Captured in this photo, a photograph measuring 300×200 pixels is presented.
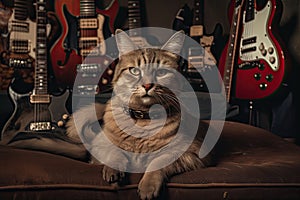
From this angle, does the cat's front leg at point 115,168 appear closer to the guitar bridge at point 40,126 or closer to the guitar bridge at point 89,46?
the guitar bridge at point 40,126

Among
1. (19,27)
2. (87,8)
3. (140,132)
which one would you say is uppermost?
(87,8)

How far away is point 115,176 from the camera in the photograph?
1.19 m

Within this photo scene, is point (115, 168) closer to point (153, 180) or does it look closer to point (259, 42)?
point (153, 180)

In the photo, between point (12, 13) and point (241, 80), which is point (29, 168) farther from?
point (241, 80)

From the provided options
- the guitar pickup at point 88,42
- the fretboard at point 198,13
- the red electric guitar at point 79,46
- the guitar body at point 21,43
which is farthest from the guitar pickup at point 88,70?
the fretboard at point 198,13

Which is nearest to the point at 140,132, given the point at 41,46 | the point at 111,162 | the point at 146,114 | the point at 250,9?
the point at 146,114

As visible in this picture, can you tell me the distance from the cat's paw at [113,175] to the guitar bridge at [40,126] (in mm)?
782

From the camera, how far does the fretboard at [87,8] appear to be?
7.14 ft

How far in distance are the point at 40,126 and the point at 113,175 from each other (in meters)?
0.85

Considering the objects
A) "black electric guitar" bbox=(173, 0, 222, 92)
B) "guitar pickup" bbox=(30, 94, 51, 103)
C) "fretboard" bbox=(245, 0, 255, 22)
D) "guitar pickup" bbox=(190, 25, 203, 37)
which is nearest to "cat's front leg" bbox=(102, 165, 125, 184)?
"guitar pickup" bbox=(30, 94, 51, 103)

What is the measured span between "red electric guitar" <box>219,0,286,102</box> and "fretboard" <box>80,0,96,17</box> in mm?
732

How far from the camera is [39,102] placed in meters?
1.99

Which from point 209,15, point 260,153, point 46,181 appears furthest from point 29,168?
point 209,15

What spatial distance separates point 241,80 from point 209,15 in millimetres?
436
